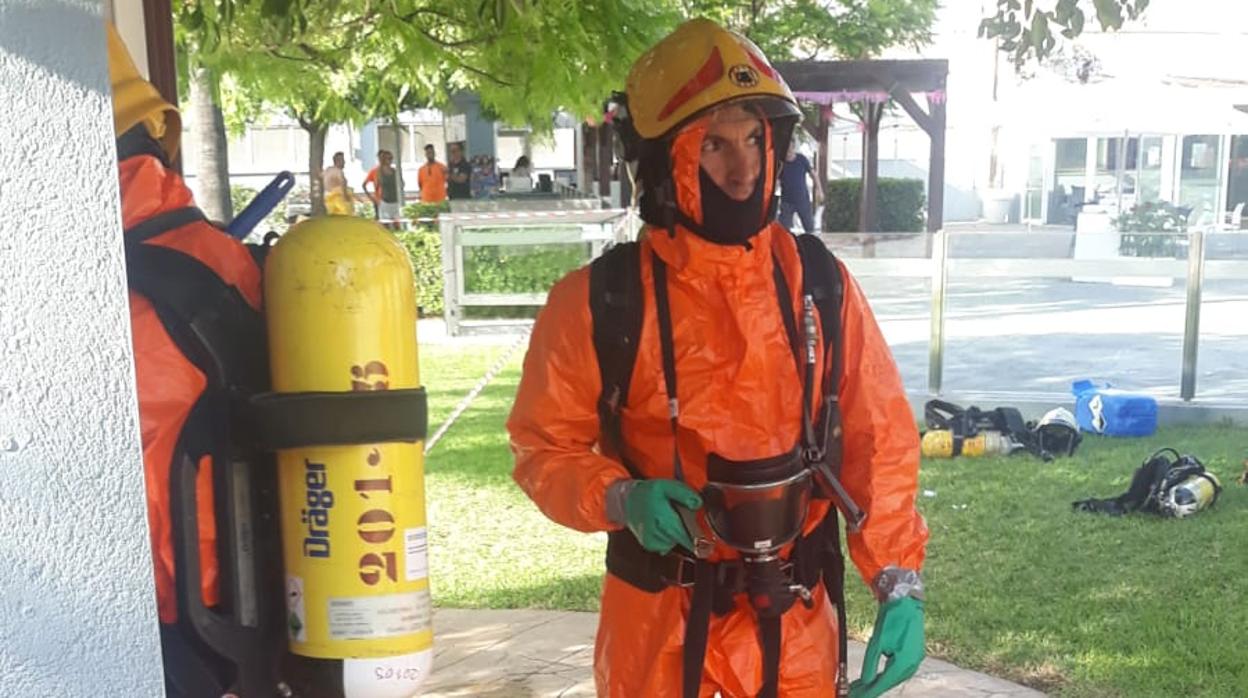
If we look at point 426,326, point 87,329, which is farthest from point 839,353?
point 426,326

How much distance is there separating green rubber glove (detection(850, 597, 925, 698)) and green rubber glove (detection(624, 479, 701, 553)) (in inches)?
15.0

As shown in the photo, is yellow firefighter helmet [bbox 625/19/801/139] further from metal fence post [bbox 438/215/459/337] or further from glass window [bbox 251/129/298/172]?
glass window [bbox 251/129/298/172]

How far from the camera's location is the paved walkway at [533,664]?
12.4ft

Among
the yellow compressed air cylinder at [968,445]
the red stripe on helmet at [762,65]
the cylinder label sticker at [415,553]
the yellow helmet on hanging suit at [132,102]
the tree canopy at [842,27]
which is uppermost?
the tree canopy at [842,27]

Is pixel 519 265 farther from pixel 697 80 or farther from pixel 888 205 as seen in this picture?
pixel 888 205

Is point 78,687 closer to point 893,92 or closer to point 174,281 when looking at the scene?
point 174,281

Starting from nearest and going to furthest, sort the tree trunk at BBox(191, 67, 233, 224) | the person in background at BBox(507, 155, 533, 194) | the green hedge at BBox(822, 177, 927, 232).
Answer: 1. the tree trunk at BBox(191, 67, 233, 224)
2. the green hedge at BBox(822, 177, 927, 232)
3. the person in background at BBox(507, 155, 533, 194)

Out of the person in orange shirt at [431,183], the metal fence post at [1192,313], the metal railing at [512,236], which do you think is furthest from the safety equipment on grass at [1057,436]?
the person in orange shirt at [431,183]

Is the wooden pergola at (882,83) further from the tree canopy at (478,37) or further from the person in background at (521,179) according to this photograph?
the tree canopy at (478,37)

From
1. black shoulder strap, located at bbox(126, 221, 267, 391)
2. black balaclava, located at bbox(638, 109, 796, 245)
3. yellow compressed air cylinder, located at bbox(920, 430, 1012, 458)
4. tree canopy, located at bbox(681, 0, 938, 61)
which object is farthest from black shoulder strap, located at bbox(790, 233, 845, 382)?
tree canopy, located at bbox(681, 0, 938, 61)

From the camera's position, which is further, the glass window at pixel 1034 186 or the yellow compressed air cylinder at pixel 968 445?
the glass window at pixel 1034 186

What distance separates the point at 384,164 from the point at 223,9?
14.6m

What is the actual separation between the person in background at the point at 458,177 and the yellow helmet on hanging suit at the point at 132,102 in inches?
693

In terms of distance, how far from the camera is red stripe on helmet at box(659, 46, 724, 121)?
207 centimetres
